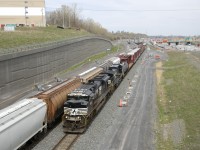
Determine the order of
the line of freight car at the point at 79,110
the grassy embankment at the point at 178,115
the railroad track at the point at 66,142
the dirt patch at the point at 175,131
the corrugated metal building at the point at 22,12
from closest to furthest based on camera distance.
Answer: the railroad track at the point at 66,142, the grassy embankment at the point at 178,115, the dirt patch at the point at 175,131, the line of freight car at the point at 79,110, the corrugated metal building at the point at 22,12

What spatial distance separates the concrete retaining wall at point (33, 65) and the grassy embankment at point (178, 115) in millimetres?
17997

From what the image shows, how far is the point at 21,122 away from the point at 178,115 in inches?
673

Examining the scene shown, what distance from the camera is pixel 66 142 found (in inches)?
920

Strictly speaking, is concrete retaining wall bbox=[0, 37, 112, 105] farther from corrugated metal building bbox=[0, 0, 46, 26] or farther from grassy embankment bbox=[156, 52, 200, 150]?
corrugated metal building bbox=[0, 0, 46, 26]

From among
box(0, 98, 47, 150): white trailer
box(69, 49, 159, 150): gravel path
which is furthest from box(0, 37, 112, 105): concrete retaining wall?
box(0, 98, 47, 150): white trailer

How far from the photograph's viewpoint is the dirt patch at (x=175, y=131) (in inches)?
947

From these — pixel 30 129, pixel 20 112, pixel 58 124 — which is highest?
pixel 20 112

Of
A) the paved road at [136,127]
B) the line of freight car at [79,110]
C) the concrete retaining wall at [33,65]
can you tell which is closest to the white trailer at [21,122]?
the line of freight car at [79,110]

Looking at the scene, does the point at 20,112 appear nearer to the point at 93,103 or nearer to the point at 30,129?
the point at 30,129

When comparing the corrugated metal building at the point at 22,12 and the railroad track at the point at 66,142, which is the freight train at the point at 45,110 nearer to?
the railroad track at the point at 66,142

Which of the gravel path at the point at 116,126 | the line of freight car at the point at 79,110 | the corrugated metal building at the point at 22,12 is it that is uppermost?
the corrugated metal building at the point at 22,12

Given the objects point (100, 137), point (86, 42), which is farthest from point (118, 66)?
point (86, 42)

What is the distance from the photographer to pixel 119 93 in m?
42.2

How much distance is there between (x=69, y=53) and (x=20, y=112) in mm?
48708
